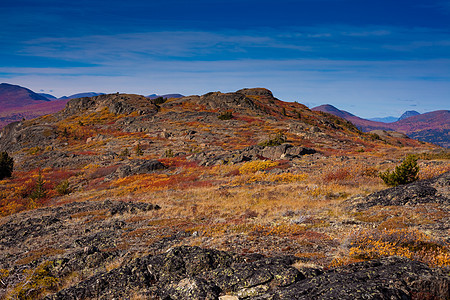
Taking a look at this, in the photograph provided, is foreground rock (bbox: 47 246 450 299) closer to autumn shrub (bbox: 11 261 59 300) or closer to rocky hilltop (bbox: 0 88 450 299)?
rocky hilltop (bbox: 0 88 450 299)

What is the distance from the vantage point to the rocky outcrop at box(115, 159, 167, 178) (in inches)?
1778

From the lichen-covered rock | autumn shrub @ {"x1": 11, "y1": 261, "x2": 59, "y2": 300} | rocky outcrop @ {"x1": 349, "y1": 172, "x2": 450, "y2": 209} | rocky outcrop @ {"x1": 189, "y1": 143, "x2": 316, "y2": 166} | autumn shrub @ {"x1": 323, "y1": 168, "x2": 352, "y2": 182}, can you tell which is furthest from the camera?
rocky outcrop @ {"x1": 189, "y1": 143, "x2": 316, "y2": 166}

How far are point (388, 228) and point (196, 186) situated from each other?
77.4 feet

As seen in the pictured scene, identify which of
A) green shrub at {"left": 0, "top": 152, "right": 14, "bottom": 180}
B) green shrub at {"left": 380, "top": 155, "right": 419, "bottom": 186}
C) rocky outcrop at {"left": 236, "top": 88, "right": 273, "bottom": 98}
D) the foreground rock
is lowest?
green shrub at {"left": 0, "top": 152, "right": 14, "bottom": 180}

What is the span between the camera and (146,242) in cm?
1471

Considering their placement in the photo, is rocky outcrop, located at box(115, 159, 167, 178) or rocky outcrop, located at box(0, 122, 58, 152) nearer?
rocky outcrop, located at box(115, 159, 167, 178)

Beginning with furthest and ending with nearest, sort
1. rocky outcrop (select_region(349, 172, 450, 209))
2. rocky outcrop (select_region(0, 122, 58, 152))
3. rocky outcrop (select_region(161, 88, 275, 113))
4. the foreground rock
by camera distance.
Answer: rocky outcrop (select_region(161, 88, 275, 113))
rocky outcrop (select_region(0, 122, 58, 152))
rocky outcrop (select_region(349, 172, 450, 209))
the foreground rock

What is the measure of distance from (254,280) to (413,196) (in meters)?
14.3

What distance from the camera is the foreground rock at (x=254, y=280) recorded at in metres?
6.23

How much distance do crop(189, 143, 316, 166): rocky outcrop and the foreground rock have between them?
3367 cm

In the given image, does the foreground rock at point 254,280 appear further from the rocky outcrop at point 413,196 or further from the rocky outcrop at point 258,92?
the rocky outcrop at point 258,92

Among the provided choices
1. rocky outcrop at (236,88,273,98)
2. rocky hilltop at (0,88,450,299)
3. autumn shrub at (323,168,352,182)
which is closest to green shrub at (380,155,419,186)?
rocky hilltop at (0,88,450,299)

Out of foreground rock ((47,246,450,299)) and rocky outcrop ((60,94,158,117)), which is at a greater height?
rocky outcrop ((60,94,158,117))

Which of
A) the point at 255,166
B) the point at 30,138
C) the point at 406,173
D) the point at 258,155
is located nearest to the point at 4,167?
the point at 30,138
